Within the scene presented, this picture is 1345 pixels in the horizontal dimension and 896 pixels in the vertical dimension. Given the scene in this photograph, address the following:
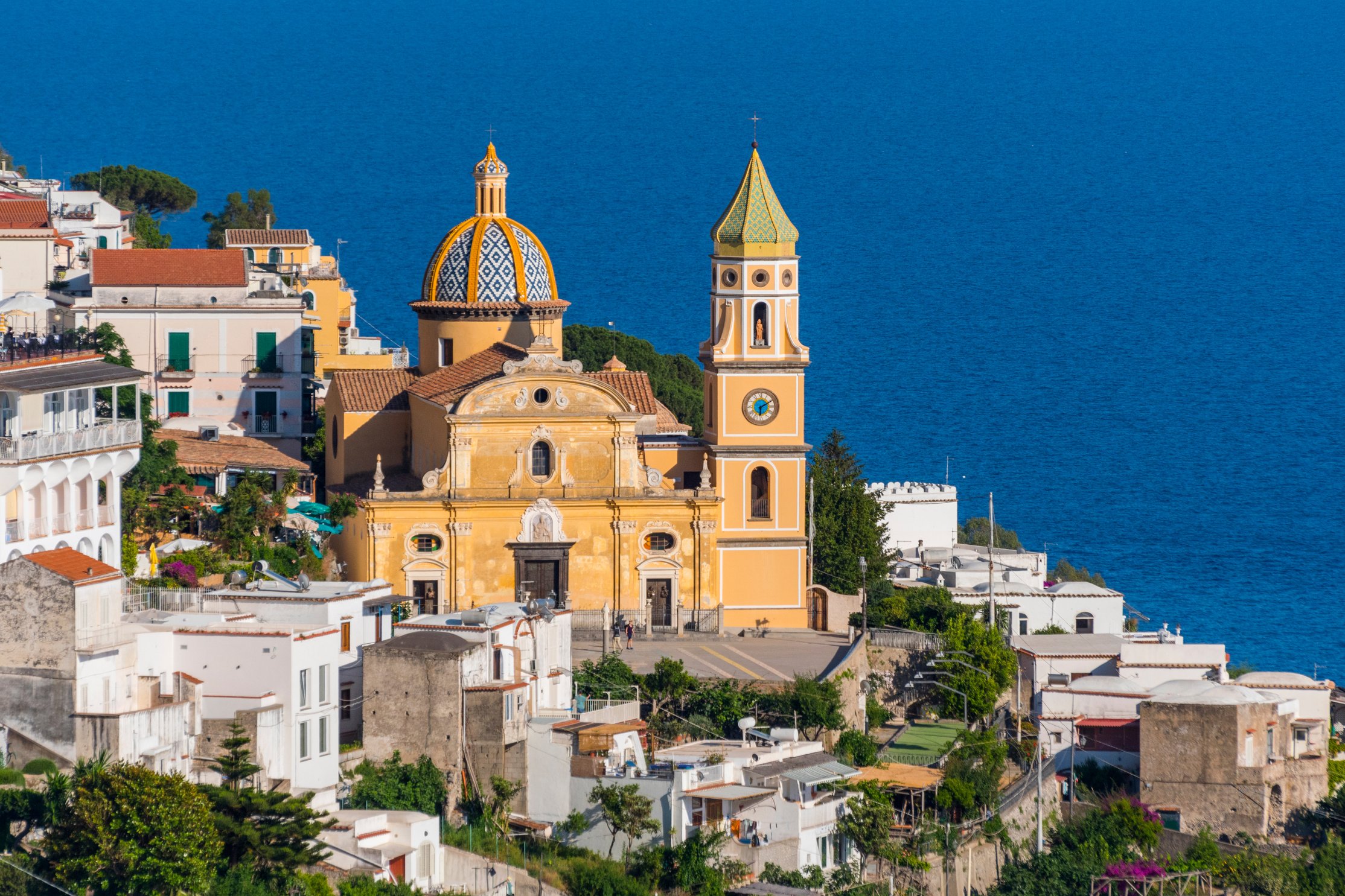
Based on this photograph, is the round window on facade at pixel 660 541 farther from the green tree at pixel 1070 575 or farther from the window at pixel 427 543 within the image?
the green tree at pixel 1070 575

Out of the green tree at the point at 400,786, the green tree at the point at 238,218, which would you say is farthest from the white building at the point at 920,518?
the green tree at the point at 400,786

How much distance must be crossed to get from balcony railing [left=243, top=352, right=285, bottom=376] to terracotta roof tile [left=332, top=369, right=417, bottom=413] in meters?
3.28

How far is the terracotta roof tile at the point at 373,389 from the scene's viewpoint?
211ft

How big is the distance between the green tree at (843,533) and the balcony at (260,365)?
12.6 m

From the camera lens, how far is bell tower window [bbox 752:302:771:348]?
2429 inches

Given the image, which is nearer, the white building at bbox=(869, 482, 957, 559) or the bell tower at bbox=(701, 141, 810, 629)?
the bell tower at bbox=(701, 141, 810, 629)

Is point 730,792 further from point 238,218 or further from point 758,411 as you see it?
point 238,218

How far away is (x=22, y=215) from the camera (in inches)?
2719

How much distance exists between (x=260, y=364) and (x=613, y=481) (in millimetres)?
12153

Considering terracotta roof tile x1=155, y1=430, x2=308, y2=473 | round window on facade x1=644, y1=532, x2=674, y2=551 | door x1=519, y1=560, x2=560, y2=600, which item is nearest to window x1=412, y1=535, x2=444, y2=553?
door x1=519, y1=560, x2=560, y2=600

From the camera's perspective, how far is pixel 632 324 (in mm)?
151250

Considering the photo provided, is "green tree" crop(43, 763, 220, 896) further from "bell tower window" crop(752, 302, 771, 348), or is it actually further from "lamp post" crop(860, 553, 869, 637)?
"bell tower window" crop(752, 302, 771, 348)

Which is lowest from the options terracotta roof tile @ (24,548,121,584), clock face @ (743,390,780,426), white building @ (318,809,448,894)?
white building @ (318,809,448,894)

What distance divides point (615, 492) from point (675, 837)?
16.1 metres
